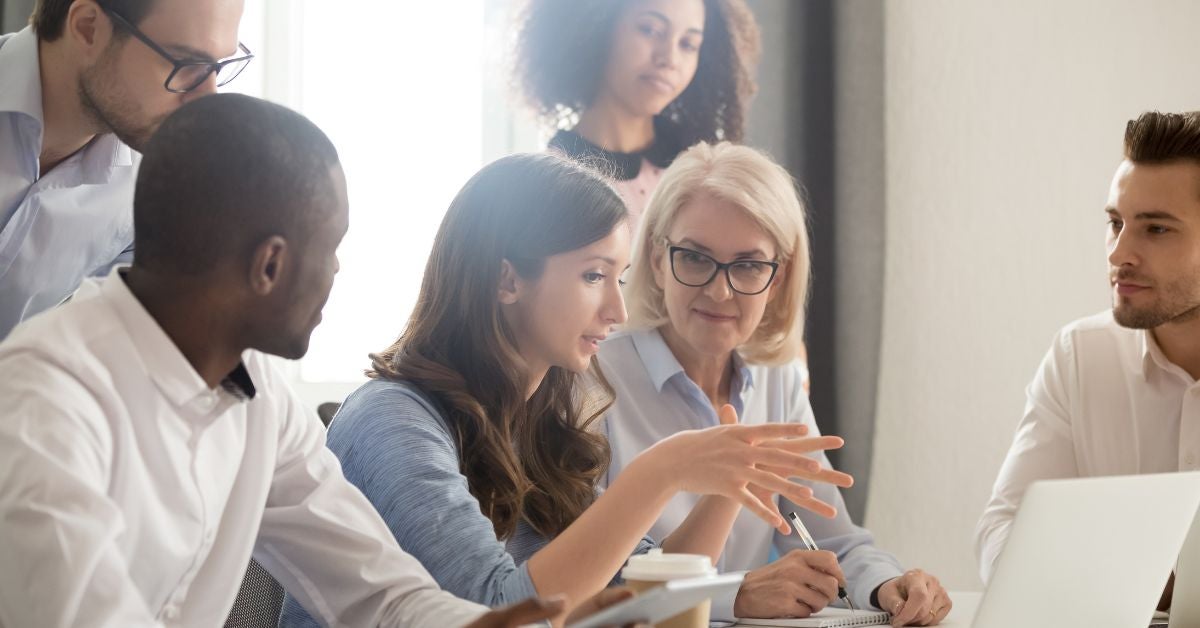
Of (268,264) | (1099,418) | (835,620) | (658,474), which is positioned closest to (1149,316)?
(1099,418)

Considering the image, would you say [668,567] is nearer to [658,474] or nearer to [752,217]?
[658,474]

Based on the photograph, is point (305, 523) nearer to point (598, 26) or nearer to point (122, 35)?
point (122, 35)

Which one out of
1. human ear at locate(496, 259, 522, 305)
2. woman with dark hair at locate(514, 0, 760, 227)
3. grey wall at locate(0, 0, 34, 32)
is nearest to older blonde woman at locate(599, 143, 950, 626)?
human ear at locate(496, 259, 522, 305)

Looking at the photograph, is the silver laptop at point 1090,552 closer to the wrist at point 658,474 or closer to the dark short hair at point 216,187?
the wrist at point 658,474

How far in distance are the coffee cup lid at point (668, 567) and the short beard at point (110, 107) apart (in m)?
0.97

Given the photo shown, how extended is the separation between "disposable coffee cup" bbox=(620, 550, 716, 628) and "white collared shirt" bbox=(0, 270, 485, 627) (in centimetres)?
17

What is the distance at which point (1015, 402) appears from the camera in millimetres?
3273

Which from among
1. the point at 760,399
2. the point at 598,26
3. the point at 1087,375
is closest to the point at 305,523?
the point at 760,399

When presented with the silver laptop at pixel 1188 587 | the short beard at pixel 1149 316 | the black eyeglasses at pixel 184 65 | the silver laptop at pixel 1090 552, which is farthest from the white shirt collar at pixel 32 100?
the short beard at pixel 1149 316

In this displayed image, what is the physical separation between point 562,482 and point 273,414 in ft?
2.08

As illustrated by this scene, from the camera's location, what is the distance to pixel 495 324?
66.2 inches

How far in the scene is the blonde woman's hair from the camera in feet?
7.11

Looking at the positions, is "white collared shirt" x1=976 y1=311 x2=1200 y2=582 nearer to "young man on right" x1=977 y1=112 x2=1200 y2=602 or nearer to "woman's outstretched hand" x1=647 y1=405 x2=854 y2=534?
"young man on right" x1=977 y1=112 x2=1200 y2=602

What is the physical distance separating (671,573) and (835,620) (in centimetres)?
52
